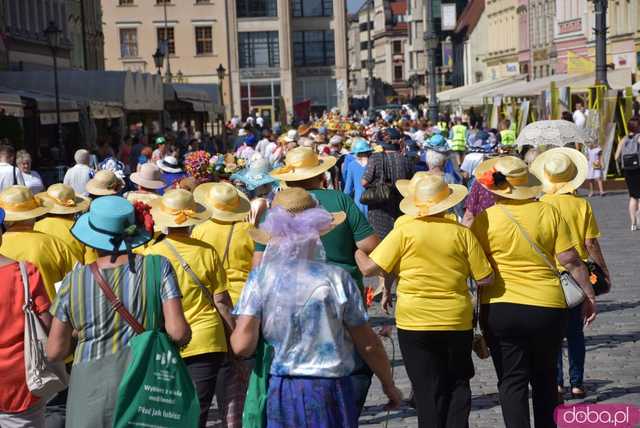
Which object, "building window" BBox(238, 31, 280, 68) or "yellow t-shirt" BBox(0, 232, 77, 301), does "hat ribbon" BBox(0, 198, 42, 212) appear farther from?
"building window" BBox(238, 31, 280, 68)

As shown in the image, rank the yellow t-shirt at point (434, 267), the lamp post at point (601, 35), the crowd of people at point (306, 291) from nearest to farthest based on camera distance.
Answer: the crowd of people at point (306, 291) → the yellow t-shirt at point (434, 267) → the lamp post at point (601, 35)

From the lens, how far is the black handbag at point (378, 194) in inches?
495

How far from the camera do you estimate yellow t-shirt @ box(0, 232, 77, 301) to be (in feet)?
22.8

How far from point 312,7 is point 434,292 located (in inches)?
3049

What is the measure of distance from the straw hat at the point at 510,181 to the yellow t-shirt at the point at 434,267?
1.40ft

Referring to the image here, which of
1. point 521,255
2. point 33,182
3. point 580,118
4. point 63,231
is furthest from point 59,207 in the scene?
point 580,118

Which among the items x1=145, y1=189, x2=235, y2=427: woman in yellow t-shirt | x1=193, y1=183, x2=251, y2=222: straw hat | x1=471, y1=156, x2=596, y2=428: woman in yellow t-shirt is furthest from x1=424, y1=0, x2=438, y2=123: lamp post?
x1=145, y1=189, x2=235, y2=427: woman in yellow t-shirt

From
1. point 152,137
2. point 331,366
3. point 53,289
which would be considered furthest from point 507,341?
point 152,137

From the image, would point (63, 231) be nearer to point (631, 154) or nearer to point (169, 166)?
point (169, 166)

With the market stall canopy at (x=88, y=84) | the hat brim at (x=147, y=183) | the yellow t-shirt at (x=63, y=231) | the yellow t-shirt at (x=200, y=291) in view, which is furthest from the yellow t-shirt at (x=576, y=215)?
the market stall canopy at (x=88, y=84)

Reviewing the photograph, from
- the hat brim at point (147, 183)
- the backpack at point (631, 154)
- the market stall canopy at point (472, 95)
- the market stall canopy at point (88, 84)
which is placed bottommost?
the backpack at point (631, 154)

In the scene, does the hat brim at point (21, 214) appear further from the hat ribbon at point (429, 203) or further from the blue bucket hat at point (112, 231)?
the hat ribbon at point (429, 203)

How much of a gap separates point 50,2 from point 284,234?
42.5 m

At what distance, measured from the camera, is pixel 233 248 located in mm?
7344
